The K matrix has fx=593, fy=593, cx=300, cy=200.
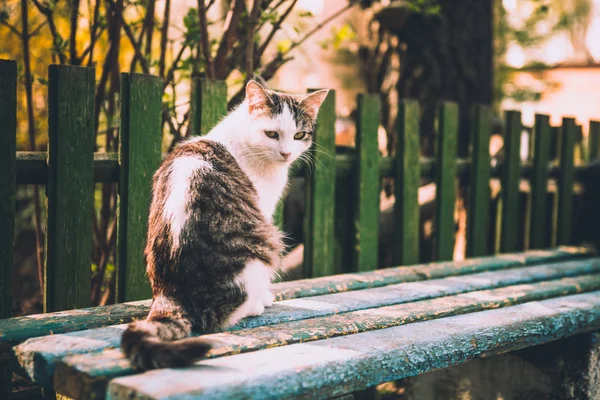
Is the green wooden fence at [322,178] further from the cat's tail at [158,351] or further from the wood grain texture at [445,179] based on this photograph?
the cat's tail at [158,351]

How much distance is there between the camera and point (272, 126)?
239 centimetres

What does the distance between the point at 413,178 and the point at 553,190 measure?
6.00 ft

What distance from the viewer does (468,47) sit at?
465 centimetres

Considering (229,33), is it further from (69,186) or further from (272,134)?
(69,186)

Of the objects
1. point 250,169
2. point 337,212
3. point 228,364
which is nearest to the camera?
point 228,364

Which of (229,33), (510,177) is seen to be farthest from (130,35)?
(510,177)

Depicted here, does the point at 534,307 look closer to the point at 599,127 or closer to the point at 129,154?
the point at 129,154

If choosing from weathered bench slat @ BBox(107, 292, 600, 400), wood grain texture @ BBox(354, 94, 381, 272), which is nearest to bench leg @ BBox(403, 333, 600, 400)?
weathered bench slat @ BBox(107, 292, 600, 400)

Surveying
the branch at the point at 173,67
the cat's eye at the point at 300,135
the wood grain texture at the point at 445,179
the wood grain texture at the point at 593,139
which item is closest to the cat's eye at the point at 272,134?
the cat's eye at the point at 300,135

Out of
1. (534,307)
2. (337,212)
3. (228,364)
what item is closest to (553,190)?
(337,212)

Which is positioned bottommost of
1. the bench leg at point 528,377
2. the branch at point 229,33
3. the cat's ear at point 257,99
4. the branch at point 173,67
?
the bench leg at point 528,377

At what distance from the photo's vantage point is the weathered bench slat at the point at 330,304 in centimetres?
162

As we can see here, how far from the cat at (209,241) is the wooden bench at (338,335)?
0.10m

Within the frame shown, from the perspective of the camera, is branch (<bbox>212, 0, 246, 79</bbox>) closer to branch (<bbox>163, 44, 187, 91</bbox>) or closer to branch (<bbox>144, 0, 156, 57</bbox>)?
branch (<bbox>163, 44, 187, 91</bbox>)
